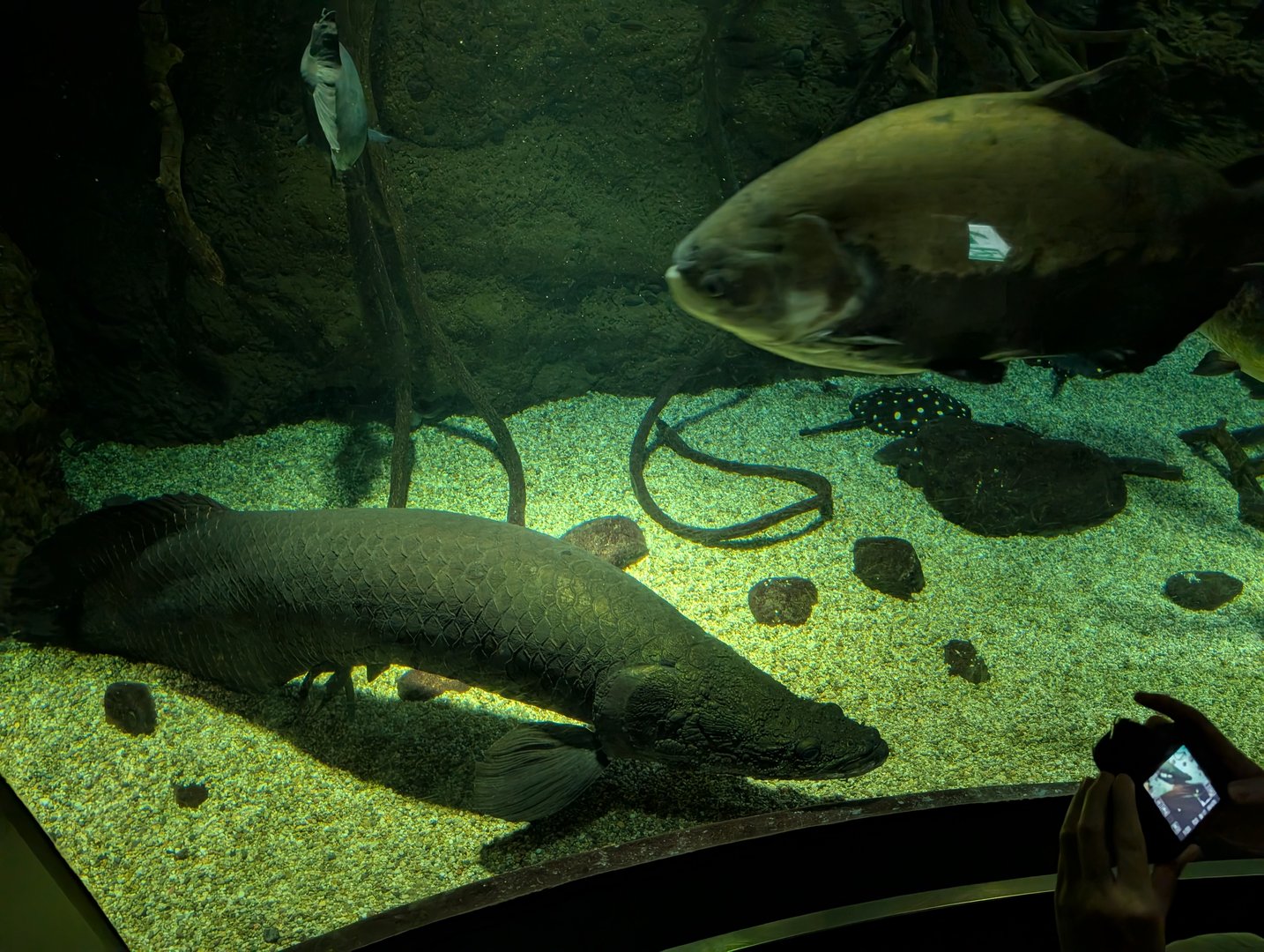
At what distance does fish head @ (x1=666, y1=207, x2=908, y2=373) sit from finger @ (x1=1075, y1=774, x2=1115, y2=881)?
85 cm

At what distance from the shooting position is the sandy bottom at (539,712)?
222 cm

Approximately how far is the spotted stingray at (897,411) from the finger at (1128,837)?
4113mm

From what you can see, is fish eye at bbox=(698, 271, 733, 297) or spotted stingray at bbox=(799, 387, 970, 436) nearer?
fish eye at bbox=(698, 271, 733, 297)

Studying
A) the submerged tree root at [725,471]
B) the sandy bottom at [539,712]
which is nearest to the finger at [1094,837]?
the sandy bottom at [539,712]

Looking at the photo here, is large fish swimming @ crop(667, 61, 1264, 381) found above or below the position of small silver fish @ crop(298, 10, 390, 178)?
below

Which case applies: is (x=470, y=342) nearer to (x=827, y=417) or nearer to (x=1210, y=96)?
(x=827, y=417)

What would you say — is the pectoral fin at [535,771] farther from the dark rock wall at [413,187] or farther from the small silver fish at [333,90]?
the dark rock wall at [413,187]

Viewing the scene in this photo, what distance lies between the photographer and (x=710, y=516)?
436cm

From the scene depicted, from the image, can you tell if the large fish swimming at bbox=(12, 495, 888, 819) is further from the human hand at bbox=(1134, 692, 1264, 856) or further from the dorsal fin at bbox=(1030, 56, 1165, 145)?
the dorsal fin at bbox=(1030, 56, 1165, 145)

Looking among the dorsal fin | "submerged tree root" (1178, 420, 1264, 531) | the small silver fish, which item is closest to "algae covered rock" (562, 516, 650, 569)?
the small silver fish

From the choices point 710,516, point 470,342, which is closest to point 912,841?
point 710,516

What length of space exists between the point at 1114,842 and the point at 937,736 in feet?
5.11

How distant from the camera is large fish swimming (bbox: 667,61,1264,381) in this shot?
39.5 inches

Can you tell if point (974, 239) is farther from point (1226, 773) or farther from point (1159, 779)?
point (1226, 773)
